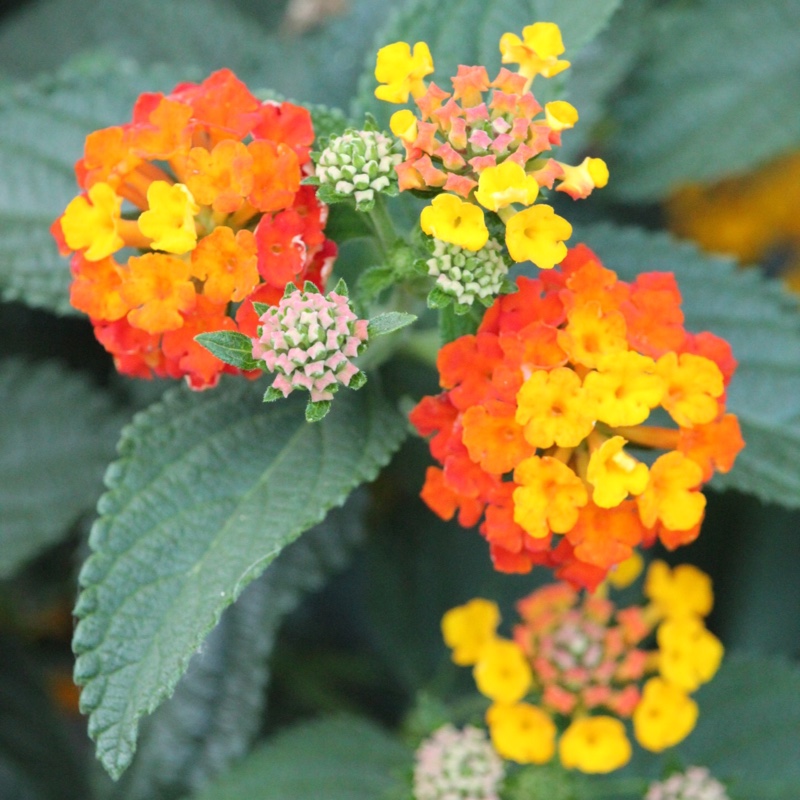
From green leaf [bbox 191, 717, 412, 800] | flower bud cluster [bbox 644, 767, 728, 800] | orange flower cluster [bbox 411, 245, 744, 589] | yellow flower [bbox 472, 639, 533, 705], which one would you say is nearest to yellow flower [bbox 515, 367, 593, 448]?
orange flower cluster [bbox 411, 245, 744, 589]

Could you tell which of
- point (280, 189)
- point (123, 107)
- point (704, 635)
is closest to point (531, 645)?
point (704, 635)

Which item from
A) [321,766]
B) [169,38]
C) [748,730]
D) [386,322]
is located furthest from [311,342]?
[169,38]

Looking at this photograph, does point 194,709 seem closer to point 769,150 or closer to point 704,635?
point 704,635

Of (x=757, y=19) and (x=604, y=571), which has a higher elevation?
(x=757, y=19)

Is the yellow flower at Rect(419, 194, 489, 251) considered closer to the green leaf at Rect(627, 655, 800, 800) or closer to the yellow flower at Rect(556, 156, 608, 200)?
the yellow flower at Rect(556, 156, 608, 200)

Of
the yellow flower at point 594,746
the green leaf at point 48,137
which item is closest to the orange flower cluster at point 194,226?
the green leaf at point 48,137

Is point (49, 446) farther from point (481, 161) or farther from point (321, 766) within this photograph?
point (481, 161)

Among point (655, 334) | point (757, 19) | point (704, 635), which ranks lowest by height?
point (704, 635)
